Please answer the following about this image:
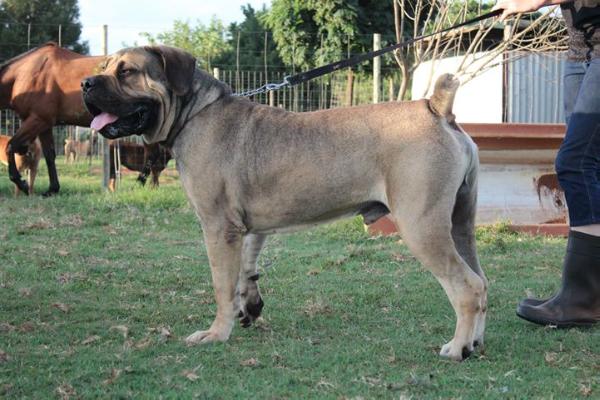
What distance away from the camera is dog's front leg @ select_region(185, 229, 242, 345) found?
4.32m

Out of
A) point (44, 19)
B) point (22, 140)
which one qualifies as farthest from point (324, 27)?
point (44, 19)

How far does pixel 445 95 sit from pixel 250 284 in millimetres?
1701

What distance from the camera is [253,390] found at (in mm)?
3373

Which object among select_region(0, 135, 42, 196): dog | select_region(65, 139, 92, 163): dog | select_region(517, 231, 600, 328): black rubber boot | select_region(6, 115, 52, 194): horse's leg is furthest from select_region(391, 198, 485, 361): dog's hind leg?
select_region(65, 139, 92, 163): dog

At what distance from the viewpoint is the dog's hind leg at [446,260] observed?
3.87m

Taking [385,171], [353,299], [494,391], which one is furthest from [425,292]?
[494,391]

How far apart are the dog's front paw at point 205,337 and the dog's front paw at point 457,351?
1232 millimetres

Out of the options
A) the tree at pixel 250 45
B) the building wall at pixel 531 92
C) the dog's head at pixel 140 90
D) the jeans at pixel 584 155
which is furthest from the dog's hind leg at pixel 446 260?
the tree at pixel 250 45

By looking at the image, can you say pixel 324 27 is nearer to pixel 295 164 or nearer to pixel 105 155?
pixel 105 155

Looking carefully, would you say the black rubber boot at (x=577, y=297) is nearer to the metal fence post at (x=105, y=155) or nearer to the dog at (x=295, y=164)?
the dog at (x=295, y=164)

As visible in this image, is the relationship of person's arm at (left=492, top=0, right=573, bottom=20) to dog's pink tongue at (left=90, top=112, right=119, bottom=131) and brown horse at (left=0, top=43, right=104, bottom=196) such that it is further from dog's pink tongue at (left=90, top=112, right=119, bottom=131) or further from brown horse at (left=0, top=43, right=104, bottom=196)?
brown horse at (left=0, top=43, right=104, bottom=196)

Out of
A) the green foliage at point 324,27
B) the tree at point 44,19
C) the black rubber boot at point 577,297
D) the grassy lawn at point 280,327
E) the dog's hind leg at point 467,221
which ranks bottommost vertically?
the grassy lawn at point 280,327

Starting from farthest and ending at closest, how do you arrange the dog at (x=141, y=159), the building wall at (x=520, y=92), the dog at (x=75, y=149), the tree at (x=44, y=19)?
the tree at (x=44, y=19)
the dog at (x=75, y=149)
the building wall at (x=520, y=92)
the dog at (x=141, y=159)

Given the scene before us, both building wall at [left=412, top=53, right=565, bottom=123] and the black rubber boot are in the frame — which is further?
building wall at [left=412, top=53, right=565, bottom=123]
